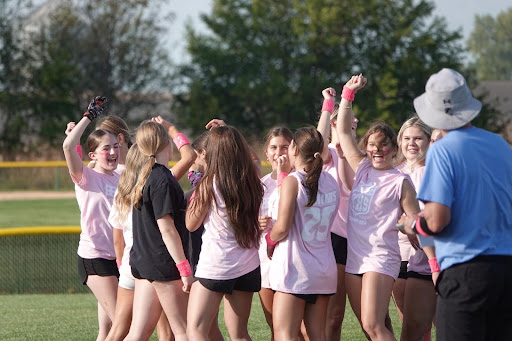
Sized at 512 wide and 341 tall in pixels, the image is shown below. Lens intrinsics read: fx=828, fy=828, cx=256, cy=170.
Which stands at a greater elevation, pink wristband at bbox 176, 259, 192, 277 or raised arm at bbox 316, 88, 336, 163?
raised arm at bbox 316, 88, 336, 163

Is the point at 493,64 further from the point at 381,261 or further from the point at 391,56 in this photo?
the point at 381,261

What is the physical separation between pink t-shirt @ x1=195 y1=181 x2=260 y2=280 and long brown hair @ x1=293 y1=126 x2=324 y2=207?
511 millimetres

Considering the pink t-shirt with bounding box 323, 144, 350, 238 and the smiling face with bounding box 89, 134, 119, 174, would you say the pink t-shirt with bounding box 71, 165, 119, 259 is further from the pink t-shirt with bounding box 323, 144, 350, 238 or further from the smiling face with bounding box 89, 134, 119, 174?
the pink t-shirt with bounding box 323, 144, 350, 238

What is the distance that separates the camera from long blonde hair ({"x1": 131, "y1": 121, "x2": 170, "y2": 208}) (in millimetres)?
4965

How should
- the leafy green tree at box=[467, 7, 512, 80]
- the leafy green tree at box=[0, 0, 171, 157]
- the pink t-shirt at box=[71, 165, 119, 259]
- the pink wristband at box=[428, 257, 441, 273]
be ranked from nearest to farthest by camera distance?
the pink wristband at box=[428, 257, 441, 273] → the pink t-shirt at box=[71, 165, 119, 259] → the leafy green tree at box=[0, 0, 171, 157] → the leafy green tree at box=[467, 7, 512, 80]

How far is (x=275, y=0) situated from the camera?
128ft

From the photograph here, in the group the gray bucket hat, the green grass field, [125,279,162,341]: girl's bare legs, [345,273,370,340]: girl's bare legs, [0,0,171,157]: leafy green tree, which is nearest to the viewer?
the gray bucket hat

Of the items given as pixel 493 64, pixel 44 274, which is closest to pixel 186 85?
pixel 44 274

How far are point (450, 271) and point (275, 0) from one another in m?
36.3

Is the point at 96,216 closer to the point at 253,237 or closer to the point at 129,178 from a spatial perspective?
the point at 129,178

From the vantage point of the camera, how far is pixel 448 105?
3.85m

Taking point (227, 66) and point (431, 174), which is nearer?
point (431, 174)

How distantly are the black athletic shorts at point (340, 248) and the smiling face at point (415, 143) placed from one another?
799 mm

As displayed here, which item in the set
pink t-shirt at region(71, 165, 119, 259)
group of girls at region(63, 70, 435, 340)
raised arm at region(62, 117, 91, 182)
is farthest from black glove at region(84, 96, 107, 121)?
group of girls at region(63, 70, 435, 340)
